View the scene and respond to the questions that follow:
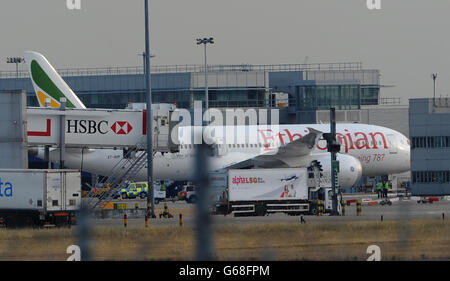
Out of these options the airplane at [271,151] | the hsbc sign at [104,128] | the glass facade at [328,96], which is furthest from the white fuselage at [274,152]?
the glass facade at [328,96]

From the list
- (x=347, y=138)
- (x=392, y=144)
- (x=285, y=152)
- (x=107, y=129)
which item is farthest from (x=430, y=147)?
(x=107, y=129)

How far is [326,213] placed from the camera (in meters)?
47.1

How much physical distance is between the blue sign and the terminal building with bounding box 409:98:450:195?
36.7 meters

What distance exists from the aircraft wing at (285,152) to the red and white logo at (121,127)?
13055 mm

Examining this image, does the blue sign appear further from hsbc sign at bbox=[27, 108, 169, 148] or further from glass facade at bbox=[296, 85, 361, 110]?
Answer: glass facade at bbox=[296, 85, 361, 110]

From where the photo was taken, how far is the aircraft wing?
202ft

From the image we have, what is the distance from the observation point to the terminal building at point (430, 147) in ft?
221

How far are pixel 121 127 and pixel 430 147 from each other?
2764 centimetres

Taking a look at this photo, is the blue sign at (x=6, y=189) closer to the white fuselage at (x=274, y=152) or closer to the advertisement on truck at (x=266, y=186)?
the advertisement on truck at (x=266, y=186)

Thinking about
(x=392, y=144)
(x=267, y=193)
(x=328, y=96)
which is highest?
(x=328, y=96)

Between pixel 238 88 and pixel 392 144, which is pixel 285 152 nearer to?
pixel 392 144

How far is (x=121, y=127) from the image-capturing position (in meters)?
50.5
